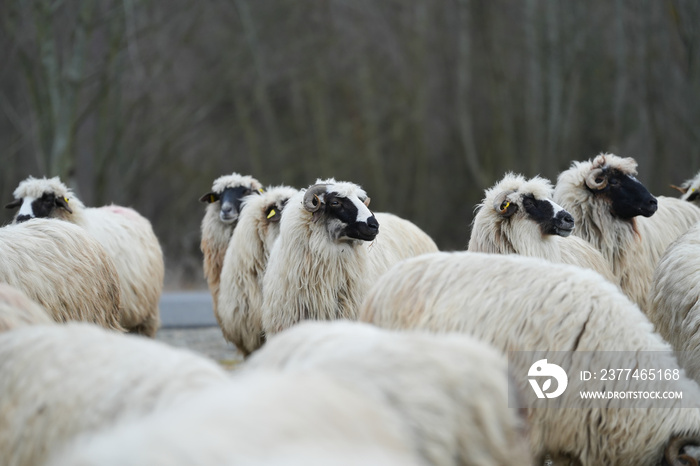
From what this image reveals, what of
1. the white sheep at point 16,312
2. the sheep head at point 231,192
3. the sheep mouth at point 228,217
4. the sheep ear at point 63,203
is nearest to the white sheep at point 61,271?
the white sheep at point 16,312

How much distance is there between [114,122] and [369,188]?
A: 713 centimetres

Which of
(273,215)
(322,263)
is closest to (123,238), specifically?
(273,215)

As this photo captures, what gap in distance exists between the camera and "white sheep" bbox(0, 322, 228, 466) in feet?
10.1

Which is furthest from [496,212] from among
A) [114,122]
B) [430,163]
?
[430,163]

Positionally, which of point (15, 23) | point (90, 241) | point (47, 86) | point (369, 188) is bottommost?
point (369, 188)

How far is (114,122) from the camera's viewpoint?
19.4 meters

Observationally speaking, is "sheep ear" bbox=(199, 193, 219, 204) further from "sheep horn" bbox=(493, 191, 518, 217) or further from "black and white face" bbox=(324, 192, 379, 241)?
"sheep horn" bbox=(493, 191, 518, 217)

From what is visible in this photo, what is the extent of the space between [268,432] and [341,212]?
423 centimetres

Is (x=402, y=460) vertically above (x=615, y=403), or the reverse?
(x=402, y=460)

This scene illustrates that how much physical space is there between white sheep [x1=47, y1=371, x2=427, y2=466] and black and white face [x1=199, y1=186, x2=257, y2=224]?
650 centimetres

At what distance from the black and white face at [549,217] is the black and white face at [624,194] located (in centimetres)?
128

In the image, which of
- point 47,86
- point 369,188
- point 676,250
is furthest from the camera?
point 369,188

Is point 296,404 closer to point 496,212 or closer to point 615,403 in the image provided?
point 615,403

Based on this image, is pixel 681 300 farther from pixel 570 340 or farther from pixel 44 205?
pixel 44 205
